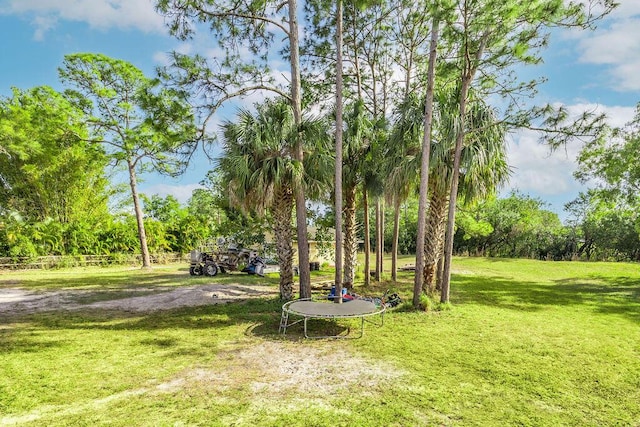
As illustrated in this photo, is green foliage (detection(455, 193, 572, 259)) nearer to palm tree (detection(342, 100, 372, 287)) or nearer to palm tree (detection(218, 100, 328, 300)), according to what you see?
palm tree (detection(342, 100, 372, 287))

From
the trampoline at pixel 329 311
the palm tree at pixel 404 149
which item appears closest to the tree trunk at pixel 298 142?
the trampoline at pixel 329 311

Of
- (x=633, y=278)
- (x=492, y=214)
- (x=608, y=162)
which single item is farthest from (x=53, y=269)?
(x=492, y=214)

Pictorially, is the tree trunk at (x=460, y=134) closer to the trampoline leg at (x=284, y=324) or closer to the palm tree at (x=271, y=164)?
the palm tree at (x=271, y=164)

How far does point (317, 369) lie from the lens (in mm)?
5340

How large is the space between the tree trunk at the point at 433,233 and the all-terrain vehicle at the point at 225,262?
8613 mm

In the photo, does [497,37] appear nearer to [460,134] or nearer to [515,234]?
[460,134]

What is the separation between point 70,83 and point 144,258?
9.72 meters

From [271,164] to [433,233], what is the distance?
516 cm

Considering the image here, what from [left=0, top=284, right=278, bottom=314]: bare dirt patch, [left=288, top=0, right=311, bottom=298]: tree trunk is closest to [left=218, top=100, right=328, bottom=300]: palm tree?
[left=288, top=0, right=311, bottom=298]: tree trunk

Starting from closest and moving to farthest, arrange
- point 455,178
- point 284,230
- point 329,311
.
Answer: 1. point 329,311
2. point 455,178
3. point 284,230

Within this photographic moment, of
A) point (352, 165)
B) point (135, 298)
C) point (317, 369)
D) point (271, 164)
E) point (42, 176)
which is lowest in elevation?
point (317, 369)

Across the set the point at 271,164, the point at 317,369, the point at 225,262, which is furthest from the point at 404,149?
the point at 225,262

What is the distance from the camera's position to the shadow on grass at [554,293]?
34.2 feet

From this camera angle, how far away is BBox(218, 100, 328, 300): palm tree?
30.8 ft
